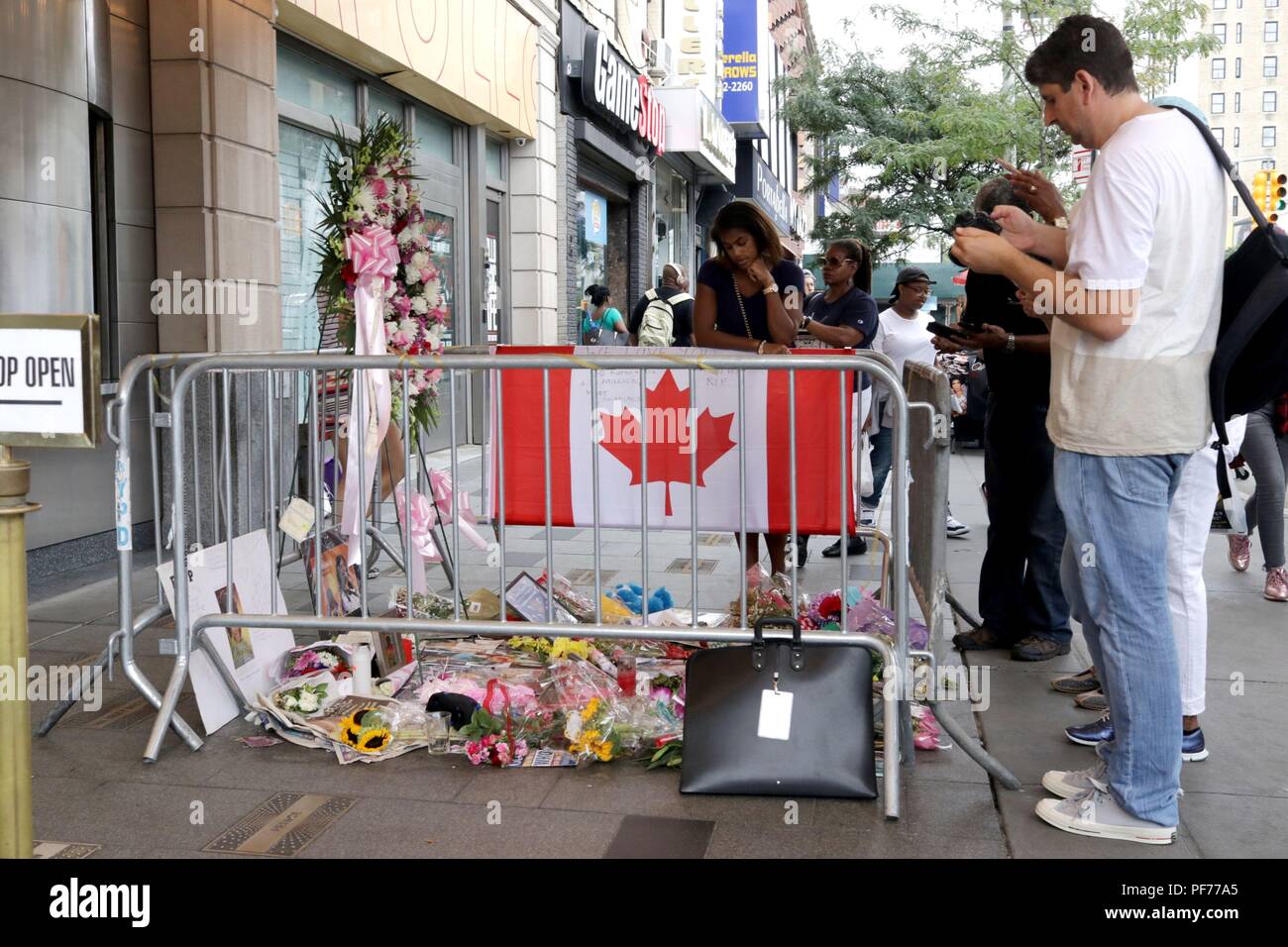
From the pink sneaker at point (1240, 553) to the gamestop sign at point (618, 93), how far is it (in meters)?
11.4

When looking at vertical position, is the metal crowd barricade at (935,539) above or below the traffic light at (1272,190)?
below

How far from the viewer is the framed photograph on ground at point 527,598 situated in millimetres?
5102

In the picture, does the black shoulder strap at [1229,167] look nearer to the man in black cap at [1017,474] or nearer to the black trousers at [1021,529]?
the man in black cap at [1017,474]

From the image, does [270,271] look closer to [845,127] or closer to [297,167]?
[297,167]

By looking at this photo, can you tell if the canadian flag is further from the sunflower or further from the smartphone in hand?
the sunflower

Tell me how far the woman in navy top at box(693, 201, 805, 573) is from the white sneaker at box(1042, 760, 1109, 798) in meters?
2.66

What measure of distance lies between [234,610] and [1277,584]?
18.3 feet

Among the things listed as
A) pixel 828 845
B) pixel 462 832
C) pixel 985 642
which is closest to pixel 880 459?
pixel 985 642

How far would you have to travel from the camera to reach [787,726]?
3.86m

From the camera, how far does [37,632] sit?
583cm

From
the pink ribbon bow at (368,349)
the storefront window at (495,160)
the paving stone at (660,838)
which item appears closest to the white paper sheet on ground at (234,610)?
the pink ribbon bow at (368,349)

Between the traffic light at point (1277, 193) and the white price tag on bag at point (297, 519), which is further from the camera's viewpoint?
the traffic light at point (1277, 193)

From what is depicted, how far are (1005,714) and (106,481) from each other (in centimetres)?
533

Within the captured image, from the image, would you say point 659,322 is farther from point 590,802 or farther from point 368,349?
point 590,802
